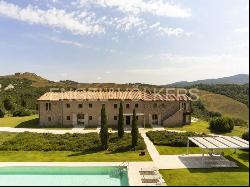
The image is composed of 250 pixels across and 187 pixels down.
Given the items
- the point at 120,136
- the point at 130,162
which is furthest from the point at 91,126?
the point at 130,162

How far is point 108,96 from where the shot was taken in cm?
6391

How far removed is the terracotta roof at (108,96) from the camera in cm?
6291

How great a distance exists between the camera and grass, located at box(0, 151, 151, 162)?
39.4 meters

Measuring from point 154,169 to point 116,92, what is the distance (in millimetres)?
32158

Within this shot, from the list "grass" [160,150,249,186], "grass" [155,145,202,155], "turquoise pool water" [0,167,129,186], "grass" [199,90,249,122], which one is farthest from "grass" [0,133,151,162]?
"grass" [199,90,249,122]

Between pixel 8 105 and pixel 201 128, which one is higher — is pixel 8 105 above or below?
above

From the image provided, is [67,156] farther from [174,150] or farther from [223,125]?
[223,125]

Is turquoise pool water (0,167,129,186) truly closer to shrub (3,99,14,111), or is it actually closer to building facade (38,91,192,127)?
building facade (38,91,192,127)

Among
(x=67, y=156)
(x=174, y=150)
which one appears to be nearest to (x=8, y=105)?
(x=67, y=156)

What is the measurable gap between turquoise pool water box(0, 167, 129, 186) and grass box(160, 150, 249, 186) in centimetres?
445

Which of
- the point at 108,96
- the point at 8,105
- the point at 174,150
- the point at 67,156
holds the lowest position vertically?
the point at 67,156

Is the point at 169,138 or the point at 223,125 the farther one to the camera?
the point at 223,125

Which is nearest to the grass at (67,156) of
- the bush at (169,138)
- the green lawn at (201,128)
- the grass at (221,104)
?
the bush at (169,138)

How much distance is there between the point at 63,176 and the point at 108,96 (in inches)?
1219
